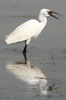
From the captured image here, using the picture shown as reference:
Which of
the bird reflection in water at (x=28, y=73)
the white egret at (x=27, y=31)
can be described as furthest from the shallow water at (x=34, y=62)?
the white egret at (x=27, y=31)

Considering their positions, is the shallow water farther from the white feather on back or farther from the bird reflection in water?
the white feather on back

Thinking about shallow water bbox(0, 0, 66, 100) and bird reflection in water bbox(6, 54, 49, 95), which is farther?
bird reflection in water bbox(6, 54, 49, 95)

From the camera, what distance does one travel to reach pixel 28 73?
1125 cm

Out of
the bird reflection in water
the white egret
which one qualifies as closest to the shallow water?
the bird reflection in water

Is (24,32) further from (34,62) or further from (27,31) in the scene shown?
(34,62)

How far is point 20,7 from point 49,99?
34.9 feet

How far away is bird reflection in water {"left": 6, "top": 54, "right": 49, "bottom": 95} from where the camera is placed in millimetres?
10203

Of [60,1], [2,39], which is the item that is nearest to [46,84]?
[2,39]

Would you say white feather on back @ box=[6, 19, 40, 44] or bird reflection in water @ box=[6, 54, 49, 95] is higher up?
bird reflection in water @ box=[6, 54, 49, 95]

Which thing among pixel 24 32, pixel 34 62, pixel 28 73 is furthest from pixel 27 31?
pixel 28 73

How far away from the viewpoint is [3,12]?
1838cm

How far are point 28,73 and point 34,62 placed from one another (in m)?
1.14

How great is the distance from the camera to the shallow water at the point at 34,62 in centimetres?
962

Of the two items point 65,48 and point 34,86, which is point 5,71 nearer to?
point 34,86
